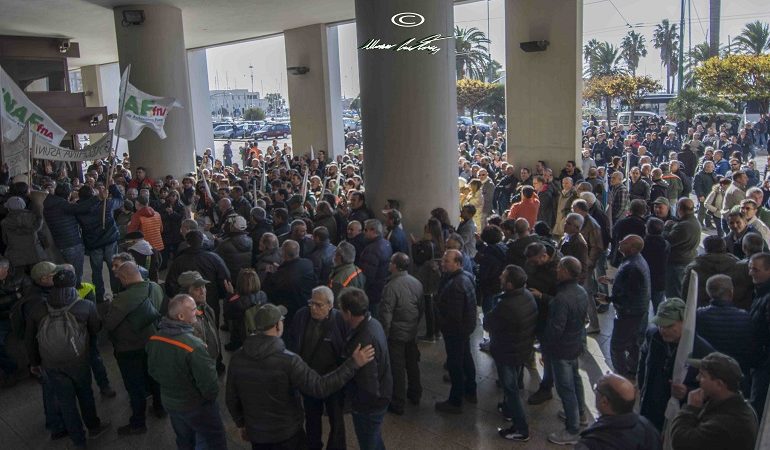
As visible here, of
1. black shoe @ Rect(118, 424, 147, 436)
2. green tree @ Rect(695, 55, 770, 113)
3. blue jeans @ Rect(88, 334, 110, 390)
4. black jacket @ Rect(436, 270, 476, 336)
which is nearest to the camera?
black jacket @ Rect(436, 270, 476, 336)

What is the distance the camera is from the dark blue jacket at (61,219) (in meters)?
9.19

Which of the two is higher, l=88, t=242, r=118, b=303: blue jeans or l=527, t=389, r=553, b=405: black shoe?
l=88, t=242, r=118, b=303: blue jeans

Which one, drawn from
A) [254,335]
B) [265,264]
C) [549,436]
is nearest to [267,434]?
[254,335]

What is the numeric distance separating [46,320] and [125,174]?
1184cm

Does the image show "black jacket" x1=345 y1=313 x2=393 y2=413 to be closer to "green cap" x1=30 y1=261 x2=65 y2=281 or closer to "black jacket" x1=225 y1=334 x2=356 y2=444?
"black jacket" x1=225 y1=334 x2=356 y2=444

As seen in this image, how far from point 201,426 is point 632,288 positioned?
13.8ft

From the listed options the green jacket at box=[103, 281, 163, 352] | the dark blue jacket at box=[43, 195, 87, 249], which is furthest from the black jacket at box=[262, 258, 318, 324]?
the dark blue jacket at box=[43, 195, 87, 249]

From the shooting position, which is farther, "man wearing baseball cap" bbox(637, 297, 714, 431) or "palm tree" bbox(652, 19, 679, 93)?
"palm tree" bbox(652, 19, 679, 93)

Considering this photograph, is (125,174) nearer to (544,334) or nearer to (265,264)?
(265,264)

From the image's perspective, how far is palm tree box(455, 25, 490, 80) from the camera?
48219 mm

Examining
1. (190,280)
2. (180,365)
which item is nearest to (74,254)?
(190,280)

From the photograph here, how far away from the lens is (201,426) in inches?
187

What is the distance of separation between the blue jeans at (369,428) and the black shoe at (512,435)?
1.36 m

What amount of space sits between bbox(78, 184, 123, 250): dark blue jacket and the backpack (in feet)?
13.9
